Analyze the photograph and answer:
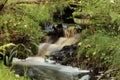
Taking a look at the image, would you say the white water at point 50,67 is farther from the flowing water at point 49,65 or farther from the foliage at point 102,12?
the foliage at point 102,12

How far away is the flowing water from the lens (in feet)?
27.2

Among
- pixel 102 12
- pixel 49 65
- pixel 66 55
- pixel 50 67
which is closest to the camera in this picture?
pixel 102 12

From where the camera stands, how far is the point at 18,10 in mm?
10125

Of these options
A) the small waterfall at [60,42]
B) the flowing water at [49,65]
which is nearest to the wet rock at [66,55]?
the flowing water at [49,65]

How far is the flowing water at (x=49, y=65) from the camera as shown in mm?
8280

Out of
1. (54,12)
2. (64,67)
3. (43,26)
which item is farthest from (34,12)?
(64,67)

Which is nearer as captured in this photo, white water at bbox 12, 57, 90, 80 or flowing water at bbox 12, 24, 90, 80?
flowing water at bbox 12, 24, 90, 80

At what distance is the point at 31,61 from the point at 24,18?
156 cm

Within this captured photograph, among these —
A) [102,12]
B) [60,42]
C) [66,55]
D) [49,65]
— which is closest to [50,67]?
[49,65]

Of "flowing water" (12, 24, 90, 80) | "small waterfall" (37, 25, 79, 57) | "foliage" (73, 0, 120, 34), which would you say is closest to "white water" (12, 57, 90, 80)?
"flowing water" (12, 24, 90, 80)

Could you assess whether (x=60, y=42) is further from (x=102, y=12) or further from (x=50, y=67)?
(x=102, y=12)

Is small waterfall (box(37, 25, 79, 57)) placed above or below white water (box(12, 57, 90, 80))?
above

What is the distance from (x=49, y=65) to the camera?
9.40 meters

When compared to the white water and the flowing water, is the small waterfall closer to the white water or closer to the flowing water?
the flowing water
